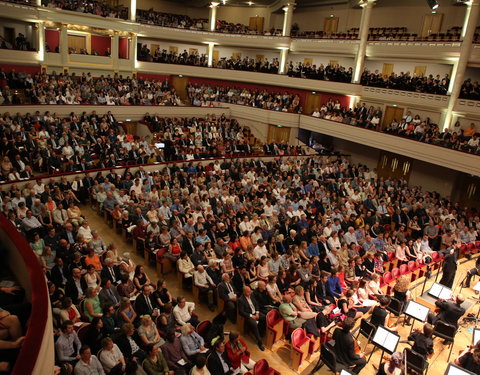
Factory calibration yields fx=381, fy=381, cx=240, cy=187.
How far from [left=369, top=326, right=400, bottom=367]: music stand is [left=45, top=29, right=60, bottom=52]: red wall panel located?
22832 millimetres

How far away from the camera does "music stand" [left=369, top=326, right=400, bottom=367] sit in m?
5.96

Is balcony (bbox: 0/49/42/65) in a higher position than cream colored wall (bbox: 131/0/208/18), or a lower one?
lower

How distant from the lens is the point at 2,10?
58.3 feet

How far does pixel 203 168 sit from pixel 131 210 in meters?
5.16

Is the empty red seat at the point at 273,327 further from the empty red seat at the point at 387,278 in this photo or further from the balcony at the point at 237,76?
the balcony at the point at 237,76

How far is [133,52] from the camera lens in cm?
2364

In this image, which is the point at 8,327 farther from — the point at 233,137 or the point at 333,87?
the point at 333,87

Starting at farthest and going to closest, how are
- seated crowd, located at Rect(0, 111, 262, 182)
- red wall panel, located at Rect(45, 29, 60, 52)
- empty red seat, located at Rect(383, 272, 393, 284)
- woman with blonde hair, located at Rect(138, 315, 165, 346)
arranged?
red wall panel, located at Rect(45, 29, 60, 52) < seated crowd, located at Rect(0, 111, 262, 182) < empty red seat, located at Rect(383, 272, 393, 284) < woman with blonde hair, located at Rect(138, 315, 165, 346)

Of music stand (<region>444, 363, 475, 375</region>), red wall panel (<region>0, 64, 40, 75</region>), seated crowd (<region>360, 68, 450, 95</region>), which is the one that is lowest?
music stand (<region>444, 363, 475, 375</region>)

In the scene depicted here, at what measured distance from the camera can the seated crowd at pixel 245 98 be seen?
73.2 ft

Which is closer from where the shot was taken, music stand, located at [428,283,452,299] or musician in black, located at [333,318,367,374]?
musician in black, located at [333,318,367,374]

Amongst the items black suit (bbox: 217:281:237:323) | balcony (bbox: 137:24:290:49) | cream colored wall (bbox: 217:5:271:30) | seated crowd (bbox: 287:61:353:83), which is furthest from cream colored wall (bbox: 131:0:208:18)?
black suit (bbox: 217:281:237:323)

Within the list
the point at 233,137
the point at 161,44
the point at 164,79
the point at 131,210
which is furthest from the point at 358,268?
the point at 161,44

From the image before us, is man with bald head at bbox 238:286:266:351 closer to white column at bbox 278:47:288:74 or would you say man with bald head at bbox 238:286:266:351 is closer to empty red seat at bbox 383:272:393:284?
empty red seat at bbox 383:272:393:284
